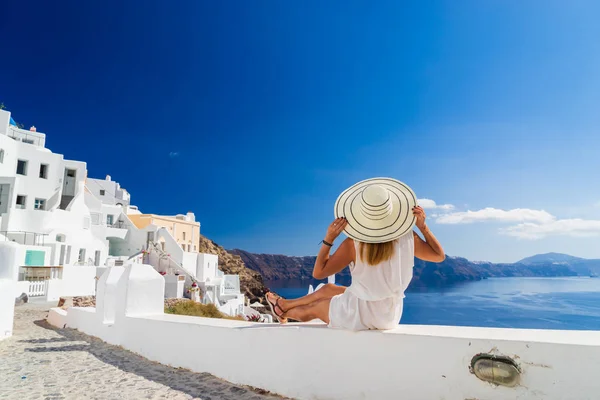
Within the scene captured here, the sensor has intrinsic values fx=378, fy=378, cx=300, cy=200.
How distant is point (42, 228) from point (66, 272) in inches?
246

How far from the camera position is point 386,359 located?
2.73 m

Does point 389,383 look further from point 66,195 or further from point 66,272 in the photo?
point 66,195

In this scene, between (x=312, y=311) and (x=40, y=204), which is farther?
(x=40, y=204)

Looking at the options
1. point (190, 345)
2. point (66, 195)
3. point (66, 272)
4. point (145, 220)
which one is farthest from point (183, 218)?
point (190, 345)

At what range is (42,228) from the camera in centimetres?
2388

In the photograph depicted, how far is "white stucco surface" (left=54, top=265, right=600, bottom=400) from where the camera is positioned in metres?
2.12

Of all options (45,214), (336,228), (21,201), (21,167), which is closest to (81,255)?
(45,214)

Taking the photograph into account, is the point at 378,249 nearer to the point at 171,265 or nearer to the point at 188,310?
the point at 188,310

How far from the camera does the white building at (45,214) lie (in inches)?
786

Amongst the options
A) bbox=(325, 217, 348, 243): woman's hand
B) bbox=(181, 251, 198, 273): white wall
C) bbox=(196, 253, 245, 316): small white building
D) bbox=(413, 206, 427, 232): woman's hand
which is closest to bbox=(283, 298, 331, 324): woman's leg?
bbox=(325, 217, 348, 243): woman's hand

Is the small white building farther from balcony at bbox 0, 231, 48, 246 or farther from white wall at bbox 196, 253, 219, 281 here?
balcony at bbox 0, 231, 48, 246

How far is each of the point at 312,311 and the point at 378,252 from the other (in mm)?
924

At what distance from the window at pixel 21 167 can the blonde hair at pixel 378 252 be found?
30592 millimetres

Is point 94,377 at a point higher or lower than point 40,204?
lower
